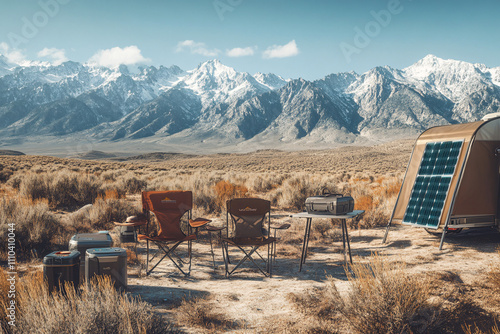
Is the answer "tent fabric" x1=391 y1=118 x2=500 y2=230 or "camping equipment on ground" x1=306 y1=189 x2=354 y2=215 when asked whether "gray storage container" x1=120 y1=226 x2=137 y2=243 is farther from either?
"tent fabric" x1=391 y1=118 x2=500 y2=230

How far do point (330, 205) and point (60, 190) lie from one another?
1011cm

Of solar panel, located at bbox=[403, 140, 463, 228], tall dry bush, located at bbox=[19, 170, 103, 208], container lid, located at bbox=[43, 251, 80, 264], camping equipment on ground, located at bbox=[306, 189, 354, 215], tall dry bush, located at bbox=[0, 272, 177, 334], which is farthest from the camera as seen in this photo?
tall dry bush, located at bbox=[19, 170, 103, 208]

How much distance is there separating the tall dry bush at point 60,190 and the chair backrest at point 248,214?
23.2 feet

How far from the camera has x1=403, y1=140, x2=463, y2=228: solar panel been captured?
704 centimetres

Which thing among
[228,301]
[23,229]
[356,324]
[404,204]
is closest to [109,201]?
[23,229]

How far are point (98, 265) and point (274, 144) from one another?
174 m

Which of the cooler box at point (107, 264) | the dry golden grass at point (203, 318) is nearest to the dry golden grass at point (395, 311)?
the dry golden grass at point (203, 318)

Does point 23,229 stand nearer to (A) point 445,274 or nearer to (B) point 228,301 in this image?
(B) point 228,301

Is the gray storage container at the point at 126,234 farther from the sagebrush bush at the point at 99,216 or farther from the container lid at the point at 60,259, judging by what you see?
the container lid at the point at 60,259

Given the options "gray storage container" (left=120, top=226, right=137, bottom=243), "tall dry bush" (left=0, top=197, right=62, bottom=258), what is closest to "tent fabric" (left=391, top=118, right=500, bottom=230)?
"gray storage container" (left=120, top=226, right=137, bottom=243)

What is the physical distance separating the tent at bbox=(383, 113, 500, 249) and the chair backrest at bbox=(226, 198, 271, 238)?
2.92m

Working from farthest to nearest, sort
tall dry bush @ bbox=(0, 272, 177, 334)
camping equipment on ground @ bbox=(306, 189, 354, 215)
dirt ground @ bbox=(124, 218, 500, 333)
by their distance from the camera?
camping equipment on ground @ bbox=(306, 189, 354, 215) → dirt ground @ bbox=(124, 218, 500, 333) → tall dry bush @ bbox=(0, 272, 177, 334)

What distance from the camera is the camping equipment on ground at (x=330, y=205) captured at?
613 cm

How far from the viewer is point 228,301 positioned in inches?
189
